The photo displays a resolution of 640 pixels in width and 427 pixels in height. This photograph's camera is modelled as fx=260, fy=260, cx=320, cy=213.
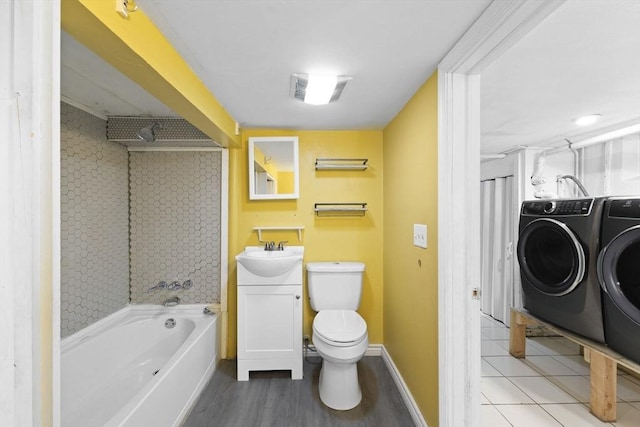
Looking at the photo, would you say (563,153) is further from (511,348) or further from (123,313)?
(123,313)

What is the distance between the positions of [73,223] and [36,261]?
146 centimetres

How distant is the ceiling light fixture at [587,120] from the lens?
6.66 ft

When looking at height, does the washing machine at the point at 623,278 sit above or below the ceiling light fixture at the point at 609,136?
below

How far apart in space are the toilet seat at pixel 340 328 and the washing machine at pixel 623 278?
1521mm

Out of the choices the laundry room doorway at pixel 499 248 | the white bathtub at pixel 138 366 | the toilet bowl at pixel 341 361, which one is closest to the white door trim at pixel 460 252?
the toilet bowl at pixel 341 361

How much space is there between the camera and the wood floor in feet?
5.20

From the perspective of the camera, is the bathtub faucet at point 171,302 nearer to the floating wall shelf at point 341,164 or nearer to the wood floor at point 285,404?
the wood floor at point 285,404

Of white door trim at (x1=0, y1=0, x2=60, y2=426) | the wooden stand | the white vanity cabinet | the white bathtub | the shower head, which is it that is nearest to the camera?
white door trim at (x1=0, y1=0, x2=60, y2=426)

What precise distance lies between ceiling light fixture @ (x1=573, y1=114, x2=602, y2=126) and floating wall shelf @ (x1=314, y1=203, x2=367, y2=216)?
1834mm

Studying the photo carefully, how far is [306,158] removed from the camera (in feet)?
7.70

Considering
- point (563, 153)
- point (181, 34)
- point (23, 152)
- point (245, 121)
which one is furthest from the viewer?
point (563, 153)

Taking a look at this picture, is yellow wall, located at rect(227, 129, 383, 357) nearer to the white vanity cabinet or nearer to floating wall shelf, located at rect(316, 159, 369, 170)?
floating wall shelf, located at rect(316, 159, 369, 170)

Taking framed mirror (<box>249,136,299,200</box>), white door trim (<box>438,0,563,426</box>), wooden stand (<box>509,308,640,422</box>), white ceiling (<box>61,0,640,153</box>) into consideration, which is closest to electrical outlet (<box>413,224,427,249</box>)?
white door trim (<box>438,0,563,426</box>)

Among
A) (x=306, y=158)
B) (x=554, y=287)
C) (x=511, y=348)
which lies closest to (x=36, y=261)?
(x=306, y=158)
